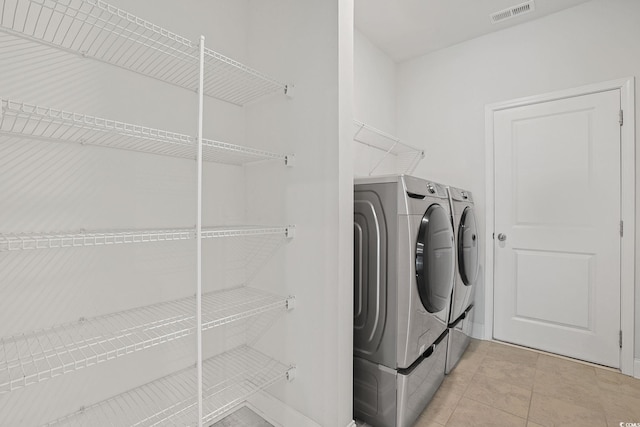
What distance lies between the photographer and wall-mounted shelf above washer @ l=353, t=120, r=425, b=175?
266 cm

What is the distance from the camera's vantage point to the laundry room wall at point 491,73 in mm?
2168

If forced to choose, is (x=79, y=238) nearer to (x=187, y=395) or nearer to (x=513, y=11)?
(x=187, y=395)

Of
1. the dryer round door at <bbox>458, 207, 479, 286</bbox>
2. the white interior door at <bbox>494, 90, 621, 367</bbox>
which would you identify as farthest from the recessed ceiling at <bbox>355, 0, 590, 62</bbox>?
the dryer round door at <bbox>458, 207, 479, 286</bbox>

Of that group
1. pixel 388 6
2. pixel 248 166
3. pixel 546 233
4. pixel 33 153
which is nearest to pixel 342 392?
pixel 248 166

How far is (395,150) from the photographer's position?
314 centimetres

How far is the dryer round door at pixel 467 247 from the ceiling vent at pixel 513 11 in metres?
1.61

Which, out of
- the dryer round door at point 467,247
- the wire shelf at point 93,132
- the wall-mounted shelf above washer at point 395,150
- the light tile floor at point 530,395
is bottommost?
the light tile floor at point 530,395

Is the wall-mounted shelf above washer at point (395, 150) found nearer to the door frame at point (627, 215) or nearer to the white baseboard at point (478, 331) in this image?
the door frame at point (627, 215)

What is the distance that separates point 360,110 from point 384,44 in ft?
2.61

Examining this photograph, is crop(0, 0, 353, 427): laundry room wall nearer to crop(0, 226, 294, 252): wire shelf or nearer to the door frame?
crop(0, 226, 294, 252): wire shelf

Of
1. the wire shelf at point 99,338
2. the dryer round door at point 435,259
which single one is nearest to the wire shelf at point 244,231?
the wire shelf at point 99,338

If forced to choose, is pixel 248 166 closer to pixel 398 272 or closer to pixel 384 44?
pixel 398 272

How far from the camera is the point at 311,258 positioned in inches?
57.1

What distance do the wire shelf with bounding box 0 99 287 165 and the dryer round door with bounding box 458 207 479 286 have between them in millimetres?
1504
